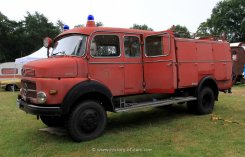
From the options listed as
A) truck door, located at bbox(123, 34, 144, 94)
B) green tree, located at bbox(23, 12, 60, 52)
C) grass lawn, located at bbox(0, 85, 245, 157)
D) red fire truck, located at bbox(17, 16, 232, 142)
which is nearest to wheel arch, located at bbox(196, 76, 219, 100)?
red fire truck, located at bbox(17, 16, 232, 142)

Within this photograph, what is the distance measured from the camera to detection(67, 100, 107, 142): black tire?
21.7 feet

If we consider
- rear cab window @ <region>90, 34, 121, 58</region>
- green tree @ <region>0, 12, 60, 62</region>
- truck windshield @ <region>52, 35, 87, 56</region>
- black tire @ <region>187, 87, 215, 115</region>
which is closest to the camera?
truck windshield @ <region>52, 35, 87, 56</region>

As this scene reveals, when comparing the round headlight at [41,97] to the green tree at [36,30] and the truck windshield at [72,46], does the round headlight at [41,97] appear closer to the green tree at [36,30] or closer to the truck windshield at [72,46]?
the truck windshield at [72,46]

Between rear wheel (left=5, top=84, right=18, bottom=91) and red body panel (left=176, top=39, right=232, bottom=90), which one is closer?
red body panel (left=176, top=39, right=232, bottom=90)

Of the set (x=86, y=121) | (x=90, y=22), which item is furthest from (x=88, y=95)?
(x=90, y=22)

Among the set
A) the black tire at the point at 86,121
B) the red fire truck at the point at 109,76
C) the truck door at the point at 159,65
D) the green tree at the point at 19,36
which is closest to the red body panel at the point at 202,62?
the red fire truck at the point at 109,76

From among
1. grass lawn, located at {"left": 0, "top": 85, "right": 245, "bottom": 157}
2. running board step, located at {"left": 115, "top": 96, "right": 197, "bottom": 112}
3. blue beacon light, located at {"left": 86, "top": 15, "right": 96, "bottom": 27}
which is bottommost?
grass lawn, located at {"left": 0, "top": 85, "right": 245, "bottom": 157}

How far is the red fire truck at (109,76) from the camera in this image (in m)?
6.53

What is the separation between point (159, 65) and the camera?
8227mm

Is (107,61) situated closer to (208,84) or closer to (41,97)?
(41,97)

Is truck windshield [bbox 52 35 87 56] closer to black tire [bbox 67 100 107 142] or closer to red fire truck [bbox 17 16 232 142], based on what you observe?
red fire truck [bbox 17 16 232 142]

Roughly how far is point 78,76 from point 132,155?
6.96 ft

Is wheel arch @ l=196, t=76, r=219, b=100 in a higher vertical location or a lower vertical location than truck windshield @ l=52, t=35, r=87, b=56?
lower

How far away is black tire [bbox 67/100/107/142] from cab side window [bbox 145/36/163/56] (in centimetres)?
219
